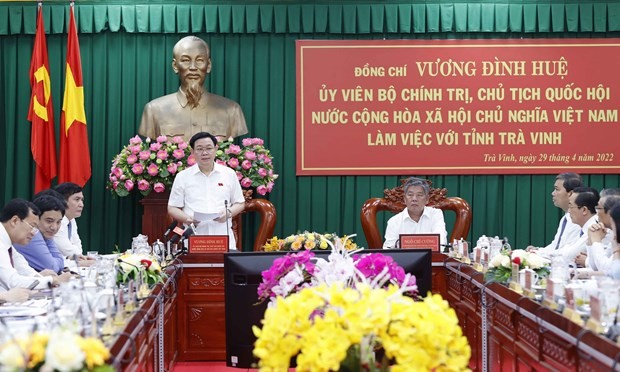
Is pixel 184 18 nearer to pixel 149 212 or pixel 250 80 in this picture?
pixel 250 80

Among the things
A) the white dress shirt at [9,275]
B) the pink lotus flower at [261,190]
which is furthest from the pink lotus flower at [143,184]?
the white dress shirt at [9,275]

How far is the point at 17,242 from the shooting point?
4395 millimetres

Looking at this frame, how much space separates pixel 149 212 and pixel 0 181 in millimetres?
1806

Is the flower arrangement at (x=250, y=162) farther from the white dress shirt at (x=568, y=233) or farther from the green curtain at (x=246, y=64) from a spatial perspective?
the white dress shirt at (x=568, y=233)

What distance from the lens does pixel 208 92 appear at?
7.96m

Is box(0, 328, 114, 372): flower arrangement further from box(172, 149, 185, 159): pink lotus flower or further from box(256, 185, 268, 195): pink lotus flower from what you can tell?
box(256, 185, 268, 195): pink lotus flower

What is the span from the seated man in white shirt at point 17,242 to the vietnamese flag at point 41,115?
338 cm

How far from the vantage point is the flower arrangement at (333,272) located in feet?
7.81

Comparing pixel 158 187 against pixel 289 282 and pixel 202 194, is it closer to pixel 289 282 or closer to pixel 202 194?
pixel 202 194

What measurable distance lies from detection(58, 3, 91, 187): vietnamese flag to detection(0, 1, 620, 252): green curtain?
1.46 feet

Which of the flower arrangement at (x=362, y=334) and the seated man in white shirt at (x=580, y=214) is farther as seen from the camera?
the seated man in white shirt at (x=580, y=214)

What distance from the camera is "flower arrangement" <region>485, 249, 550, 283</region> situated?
408 cm

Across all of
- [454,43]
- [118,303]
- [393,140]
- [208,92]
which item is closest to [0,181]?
[208,92]

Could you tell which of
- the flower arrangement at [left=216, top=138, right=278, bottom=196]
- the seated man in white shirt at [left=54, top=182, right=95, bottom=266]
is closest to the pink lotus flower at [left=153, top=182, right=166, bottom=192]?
the flower arrangement at [left=216, top=138, right=278, bottom=196]
